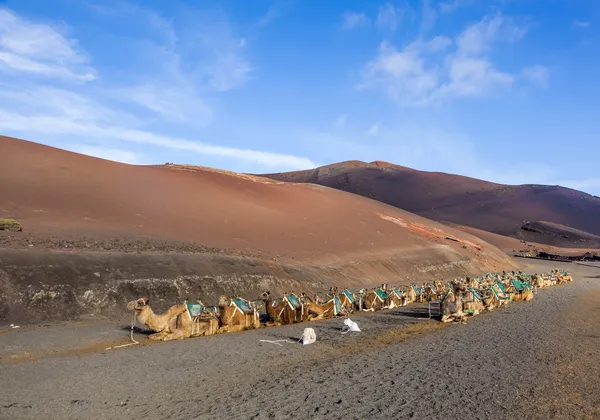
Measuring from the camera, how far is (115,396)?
980 cm

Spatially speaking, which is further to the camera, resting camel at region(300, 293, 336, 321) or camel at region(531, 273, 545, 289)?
camel at region(531, 273, 545, 289)

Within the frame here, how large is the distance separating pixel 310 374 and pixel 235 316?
6.91m

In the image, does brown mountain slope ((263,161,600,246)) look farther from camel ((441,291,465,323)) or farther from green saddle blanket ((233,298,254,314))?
green saddle blanket ((233,298,254,314))

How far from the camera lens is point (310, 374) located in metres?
11.3

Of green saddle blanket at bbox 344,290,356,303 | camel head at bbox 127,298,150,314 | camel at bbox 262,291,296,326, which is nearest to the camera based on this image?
camel head at bbox 127,298,150,314

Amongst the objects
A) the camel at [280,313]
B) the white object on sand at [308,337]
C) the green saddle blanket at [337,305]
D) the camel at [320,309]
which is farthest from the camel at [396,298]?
the white object on sand at [308,337]

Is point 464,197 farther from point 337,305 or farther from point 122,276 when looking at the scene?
point 122,276

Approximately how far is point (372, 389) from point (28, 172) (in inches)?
1303

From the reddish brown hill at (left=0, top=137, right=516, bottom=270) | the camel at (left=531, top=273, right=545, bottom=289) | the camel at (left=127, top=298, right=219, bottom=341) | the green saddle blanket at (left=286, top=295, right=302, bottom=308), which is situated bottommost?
the camel at (left=127, top=298, right=219, bottom=341)

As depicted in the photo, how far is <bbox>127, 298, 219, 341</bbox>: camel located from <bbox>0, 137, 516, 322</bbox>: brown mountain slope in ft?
12.8

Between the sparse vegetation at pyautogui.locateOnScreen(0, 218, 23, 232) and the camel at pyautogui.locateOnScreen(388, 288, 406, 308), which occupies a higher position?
the sparse vegetation at pyautogui.locateOnScreen(0, 218, 23, 232)

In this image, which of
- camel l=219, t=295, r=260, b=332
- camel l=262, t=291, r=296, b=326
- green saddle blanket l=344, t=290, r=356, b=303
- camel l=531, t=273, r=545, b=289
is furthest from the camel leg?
camel l=531, t=273, r=545, b=289

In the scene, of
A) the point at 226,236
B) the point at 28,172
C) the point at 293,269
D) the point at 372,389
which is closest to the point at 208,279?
the point at 293,269

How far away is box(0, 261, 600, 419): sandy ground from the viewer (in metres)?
8.88
